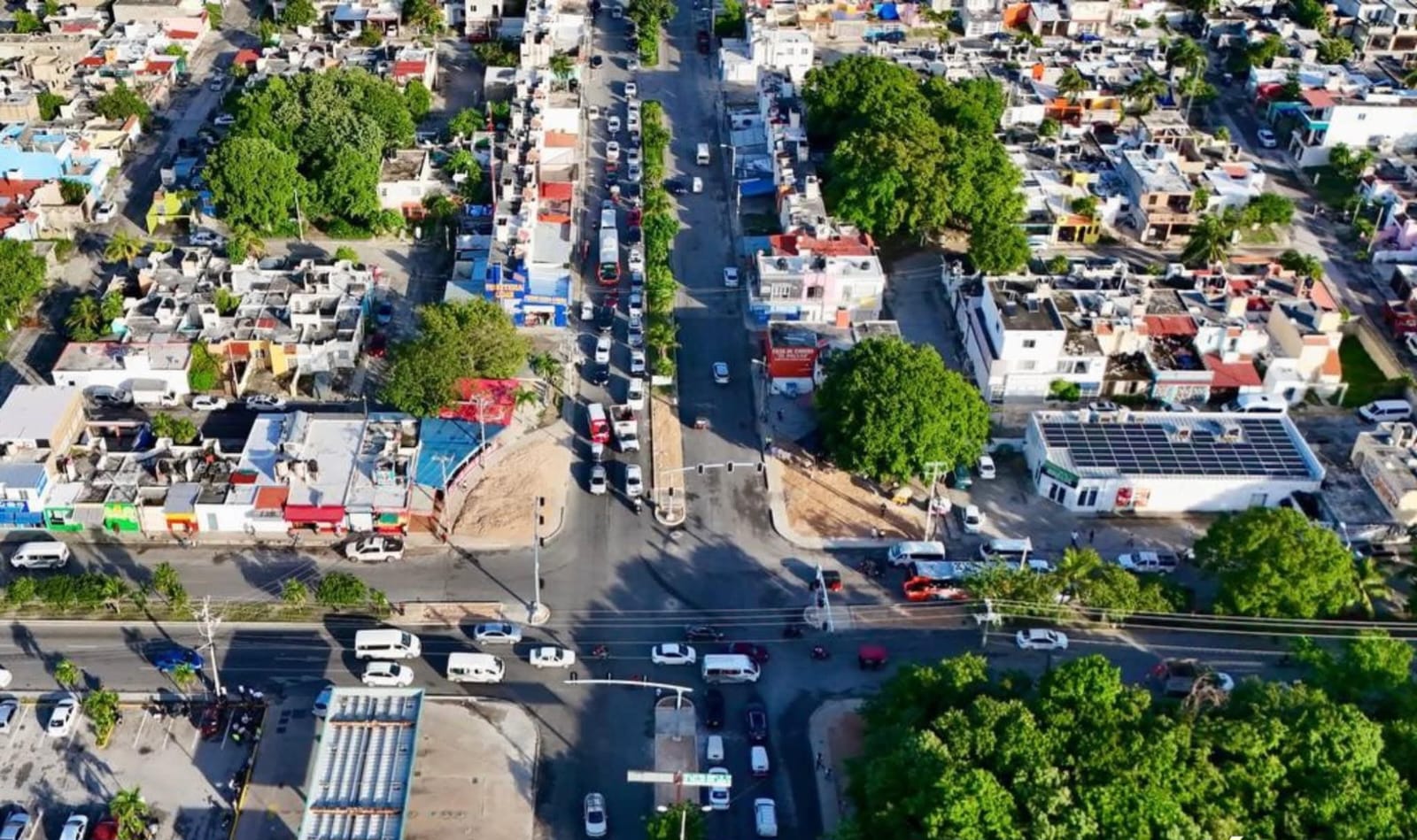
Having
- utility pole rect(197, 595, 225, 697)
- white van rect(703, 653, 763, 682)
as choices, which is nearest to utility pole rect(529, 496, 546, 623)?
white van rect(703, 653, 763, 682)

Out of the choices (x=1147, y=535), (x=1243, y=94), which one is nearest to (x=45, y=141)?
(x=1147, y=535)

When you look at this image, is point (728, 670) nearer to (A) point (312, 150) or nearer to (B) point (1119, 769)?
(B) point (1119, 769)

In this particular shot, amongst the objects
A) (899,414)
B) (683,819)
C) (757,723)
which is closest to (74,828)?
(683,819)

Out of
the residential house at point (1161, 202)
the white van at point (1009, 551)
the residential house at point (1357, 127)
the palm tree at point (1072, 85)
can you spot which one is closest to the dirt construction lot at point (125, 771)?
the white van at point (1009, 551)

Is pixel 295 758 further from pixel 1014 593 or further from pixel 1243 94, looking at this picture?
pixel 1243 94

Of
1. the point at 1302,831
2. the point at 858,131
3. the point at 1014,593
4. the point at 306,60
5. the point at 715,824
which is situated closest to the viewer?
the point at 1302,831

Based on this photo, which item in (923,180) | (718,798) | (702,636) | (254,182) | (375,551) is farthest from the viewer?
(254,182)

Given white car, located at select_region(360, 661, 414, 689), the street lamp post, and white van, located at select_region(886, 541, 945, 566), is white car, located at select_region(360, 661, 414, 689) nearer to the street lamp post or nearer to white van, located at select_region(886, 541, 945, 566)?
the street lamp post
